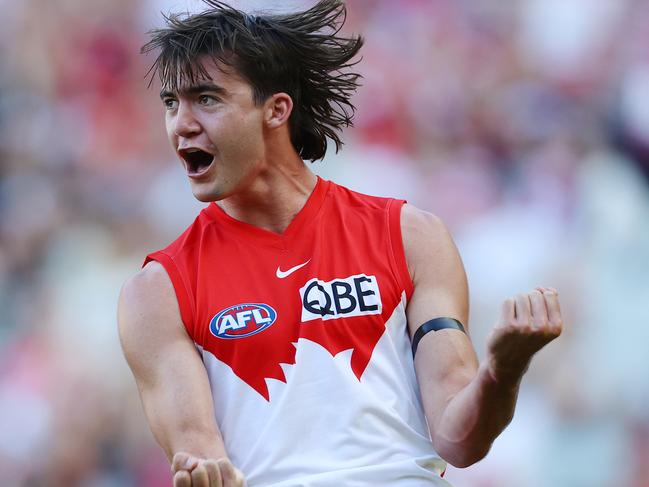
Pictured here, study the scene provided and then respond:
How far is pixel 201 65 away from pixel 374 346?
3.51 ft

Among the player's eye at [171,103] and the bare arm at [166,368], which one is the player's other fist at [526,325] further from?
the player's eye at [171,103]

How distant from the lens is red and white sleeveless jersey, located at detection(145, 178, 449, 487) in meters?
3.65

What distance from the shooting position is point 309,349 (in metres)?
3.73

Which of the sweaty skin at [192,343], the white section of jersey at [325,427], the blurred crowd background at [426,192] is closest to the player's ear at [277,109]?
the sweaty skin at [192,343]

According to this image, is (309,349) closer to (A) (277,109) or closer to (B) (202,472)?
(B) (202,472)

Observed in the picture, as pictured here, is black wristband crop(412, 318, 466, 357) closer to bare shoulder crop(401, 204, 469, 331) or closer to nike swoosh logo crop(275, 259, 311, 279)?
bare shoulder crop(401, 204, 469, 331)

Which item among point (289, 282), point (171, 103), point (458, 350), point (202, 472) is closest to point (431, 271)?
point (458, 350)

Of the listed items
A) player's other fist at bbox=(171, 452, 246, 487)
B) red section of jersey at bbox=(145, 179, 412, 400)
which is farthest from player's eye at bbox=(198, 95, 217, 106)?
player's other fist at bbox=(171, 452, 246, 487)

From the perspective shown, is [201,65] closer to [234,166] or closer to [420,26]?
[234,166]

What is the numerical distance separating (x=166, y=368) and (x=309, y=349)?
45cm

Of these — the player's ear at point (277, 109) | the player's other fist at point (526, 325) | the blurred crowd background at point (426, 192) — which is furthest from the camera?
the blurred crowd background at point (426, 192)

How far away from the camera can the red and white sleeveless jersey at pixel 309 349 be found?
3648 mm

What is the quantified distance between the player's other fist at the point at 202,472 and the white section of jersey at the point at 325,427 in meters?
0.35

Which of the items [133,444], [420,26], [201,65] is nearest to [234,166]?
[201,65]
